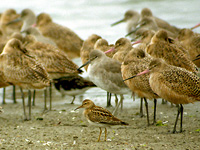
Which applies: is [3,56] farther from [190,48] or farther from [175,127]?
[190,48]

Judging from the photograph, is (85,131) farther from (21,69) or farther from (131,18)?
(131,18)

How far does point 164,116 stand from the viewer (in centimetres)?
A: 768

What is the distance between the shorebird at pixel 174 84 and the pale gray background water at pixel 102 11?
9.06 meters

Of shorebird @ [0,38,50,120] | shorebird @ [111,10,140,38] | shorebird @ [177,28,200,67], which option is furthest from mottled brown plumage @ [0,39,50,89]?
shorebird @ [111,10,140,38]

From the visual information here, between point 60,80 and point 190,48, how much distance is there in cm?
328

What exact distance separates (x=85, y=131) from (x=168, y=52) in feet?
8.28

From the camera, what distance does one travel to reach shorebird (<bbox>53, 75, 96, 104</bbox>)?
9.10 metres

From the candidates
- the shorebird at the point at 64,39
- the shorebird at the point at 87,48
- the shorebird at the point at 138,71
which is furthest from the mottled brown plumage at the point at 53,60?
the shorebird at the point at 64,39

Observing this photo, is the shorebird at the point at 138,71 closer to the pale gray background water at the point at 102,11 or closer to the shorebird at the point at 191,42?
the shorebird at the point at 191,42

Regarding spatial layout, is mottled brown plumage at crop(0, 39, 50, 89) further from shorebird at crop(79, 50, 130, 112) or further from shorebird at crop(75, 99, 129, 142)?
shorebird at crop(75, 99, 129, 142)

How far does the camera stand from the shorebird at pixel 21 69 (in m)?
7.57

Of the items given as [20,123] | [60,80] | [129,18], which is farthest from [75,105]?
[129,18]

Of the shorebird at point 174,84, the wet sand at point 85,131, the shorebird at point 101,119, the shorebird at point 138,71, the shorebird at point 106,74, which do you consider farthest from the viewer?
the shorebird at point 106,74

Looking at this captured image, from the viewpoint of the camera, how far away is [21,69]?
760 centimetres
